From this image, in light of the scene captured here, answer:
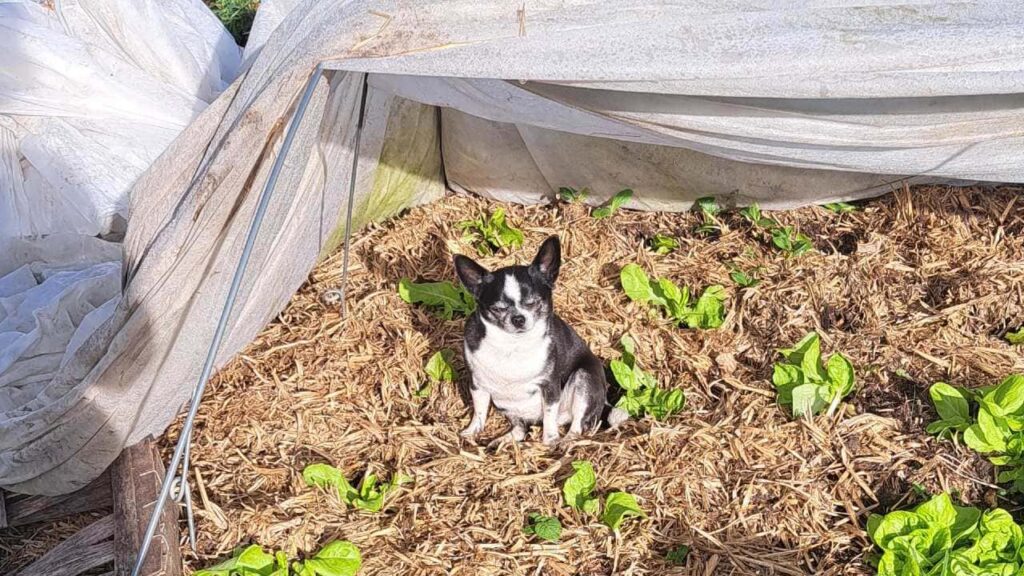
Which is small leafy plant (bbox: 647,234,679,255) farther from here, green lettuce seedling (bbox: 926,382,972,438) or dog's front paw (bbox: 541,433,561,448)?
green lettuce seedling (bbox: 926,382,972,438)

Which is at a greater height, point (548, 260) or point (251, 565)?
point (548, 260)

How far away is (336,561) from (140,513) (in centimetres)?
82

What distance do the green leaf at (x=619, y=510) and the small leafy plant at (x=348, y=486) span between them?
78 centimetres

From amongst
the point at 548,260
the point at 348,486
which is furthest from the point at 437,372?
the point at 548,260

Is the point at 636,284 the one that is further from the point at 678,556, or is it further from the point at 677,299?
the point at 678,556

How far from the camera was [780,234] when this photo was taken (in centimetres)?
446

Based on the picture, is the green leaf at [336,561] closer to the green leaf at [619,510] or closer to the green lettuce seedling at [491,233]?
the green leaf at [619,510]

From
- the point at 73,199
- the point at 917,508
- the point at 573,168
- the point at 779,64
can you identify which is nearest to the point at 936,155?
the point at 779,64

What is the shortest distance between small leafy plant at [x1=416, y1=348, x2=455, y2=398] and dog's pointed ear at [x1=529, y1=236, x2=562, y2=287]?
0.76m

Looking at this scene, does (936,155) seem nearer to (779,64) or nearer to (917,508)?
(779,64)

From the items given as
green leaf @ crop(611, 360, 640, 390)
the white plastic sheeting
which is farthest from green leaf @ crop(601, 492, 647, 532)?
the white plastic sheeting

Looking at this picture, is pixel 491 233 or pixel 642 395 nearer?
pixel 642 395

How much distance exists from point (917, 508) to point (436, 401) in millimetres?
1985

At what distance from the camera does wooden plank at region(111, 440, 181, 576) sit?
3.10 meters
